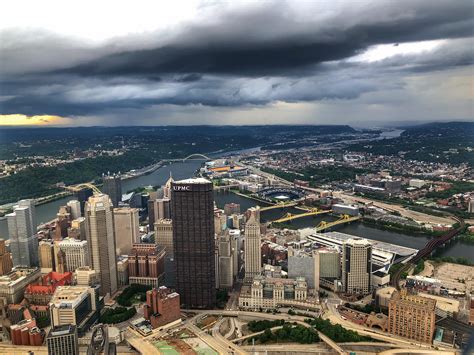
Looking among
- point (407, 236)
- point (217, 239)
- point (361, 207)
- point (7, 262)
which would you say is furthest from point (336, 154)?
point (7, 262)

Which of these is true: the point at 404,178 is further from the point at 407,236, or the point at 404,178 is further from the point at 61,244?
the point at 61,244

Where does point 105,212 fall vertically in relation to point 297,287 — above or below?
above

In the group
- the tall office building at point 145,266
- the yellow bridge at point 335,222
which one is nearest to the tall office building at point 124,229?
the tall office building at point 145,266

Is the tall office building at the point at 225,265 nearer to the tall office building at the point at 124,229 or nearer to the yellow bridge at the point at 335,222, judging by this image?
the tall office building at the point at 124,229

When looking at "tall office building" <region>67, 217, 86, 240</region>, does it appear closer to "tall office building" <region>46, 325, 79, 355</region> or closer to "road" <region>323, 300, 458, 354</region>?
"tall office building" <region>46, 325, 79, 355</region>

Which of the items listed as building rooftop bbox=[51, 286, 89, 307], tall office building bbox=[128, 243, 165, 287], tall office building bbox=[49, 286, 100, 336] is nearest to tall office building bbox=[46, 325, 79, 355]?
tall office building bbox=[49, 286, 100, 336]

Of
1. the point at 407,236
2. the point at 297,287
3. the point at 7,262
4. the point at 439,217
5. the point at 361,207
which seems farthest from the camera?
the point at 361,207

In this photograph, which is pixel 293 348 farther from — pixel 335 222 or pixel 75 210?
pixel 75 210

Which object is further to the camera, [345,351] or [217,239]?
[217,239]
